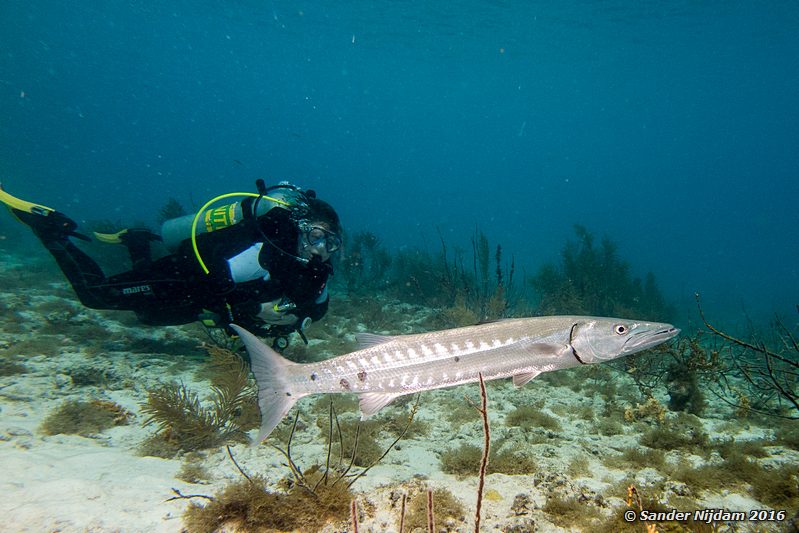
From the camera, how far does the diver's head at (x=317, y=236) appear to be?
581cm

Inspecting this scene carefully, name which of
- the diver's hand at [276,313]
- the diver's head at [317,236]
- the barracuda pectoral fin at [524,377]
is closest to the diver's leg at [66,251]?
the diver's hand at [276,313]

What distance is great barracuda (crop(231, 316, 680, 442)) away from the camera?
273 cm

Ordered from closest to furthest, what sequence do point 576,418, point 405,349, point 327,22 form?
point 405,349 → point 576,418 → point 327,22

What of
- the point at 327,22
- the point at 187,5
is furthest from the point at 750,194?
the point at 187,5

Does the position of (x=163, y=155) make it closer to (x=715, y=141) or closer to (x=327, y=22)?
(x=327, y=22)

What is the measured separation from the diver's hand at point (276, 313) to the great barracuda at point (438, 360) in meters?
2.96

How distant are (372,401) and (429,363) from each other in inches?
22.1

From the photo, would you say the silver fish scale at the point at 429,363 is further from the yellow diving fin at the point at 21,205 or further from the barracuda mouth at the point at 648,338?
the yellow diving fin at the point at 21,205

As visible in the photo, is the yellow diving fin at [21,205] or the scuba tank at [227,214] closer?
the scuba tank at [227,214]

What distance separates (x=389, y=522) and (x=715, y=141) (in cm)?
15724

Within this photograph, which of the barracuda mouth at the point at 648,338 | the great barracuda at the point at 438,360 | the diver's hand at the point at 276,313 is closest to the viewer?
the barracuda mouth at the point at 648,338

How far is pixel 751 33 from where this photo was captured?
1382 inches

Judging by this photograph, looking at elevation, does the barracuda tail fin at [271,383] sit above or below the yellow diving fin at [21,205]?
below

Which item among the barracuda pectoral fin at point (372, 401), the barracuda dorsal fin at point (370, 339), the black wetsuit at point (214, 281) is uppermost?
the black wetsuit at point (214, 281)
